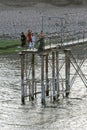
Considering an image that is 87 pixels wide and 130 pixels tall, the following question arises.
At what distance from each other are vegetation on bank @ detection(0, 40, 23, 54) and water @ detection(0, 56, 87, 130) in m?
27.9

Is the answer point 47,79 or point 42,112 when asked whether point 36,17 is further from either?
point 42,112

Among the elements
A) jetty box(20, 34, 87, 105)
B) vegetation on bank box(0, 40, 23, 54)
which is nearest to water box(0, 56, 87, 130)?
jetty box(20, 34, 87, 105)

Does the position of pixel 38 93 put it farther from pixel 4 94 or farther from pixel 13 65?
pixel 13 65

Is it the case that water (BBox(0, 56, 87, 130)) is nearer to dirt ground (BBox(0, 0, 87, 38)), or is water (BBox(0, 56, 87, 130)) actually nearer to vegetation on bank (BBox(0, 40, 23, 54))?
vegetation on bank (BBox(0, 40, 23, 54))

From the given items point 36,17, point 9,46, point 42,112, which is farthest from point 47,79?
point 36,17

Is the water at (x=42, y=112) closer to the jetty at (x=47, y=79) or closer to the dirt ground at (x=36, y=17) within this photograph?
the jetty at (x=47, y=79)

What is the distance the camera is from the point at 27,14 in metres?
123

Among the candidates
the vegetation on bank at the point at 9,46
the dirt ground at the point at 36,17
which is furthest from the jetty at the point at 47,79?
the dirt ground at the point at 36,17

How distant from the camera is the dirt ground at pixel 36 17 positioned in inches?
4390

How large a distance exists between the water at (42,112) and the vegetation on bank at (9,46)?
91.6 feet

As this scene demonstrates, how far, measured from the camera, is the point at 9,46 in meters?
97.0

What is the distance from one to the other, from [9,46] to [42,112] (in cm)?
4236

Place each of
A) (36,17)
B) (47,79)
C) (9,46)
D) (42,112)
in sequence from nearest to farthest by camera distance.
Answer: (42,112)
(47,79)
(9,46)
(36,17)

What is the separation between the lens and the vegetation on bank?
9425 cm
